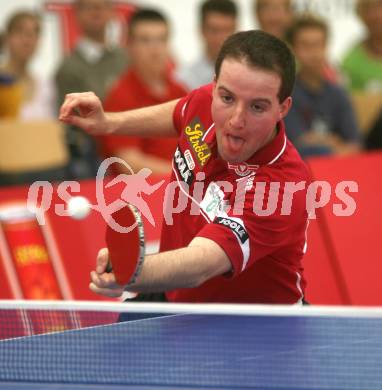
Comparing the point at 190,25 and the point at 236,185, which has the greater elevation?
the point at 236,185

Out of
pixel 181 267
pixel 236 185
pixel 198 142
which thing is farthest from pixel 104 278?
pixel 198 142

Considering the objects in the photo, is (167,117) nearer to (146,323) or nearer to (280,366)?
(146,323)

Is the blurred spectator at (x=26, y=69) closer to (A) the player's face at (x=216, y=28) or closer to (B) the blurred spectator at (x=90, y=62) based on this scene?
(B) the blurred spectator at (x=90, y=62)

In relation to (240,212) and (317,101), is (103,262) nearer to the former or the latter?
(240,212)

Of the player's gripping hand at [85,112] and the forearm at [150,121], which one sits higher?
the player's gripping hand at [85,112]

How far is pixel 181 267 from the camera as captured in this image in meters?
3.61

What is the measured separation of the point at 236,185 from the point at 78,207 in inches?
119

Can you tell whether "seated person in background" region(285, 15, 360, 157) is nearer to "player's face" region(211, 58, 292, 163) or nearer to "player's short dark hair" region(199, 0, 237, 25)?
"player's short dark hair" region(199, 0, 237, 25)

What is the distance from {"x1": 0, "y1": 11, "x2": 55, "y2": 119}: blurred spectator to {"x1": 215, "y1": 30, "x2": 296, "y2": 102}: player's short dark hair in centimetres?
464

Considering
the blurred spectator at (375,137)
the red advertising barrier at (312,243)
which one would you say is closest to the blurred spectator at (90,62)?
the red advertising barrier at (312,243)

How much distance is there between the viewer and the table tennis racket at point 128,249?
3.32 m

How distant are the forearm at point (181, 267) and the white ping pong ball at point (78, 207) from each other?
326 cm

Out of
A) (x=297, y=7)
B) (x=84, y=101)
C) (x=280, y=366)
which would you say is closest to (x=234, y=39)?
(x=84, y=101)

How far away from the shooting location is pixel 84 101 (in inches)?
173
